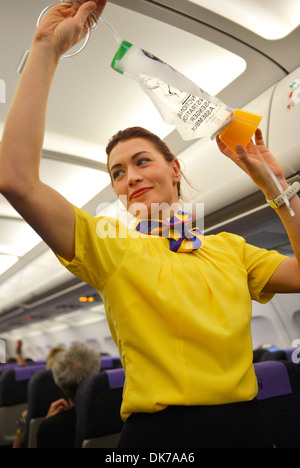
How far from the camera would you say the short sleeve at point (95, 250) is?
Result: 879 mm

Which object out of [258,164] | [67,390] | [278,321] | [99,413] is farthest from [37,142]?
[278,321]

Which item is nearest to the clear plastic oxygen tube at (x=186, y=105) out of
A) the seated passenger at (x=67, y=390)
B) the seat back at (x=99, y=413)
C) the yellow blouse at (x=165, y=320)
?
the yellow blouse at (x=165, y=320)

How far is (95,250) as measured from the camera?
2.91 feet

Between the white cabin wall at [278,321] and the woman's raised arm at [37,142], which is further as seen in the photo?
the white cabin wall at [278,321]

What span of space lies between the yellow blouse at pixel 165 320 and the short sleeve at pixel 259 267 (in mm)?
201

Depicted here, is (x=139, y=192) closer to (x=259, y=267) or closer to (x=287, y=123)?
(x=259, y=267)

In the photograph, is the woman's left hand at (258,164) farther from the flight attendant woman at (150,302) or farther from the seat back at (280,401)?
the seat back at (280,401)

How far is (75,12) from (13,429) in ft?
18.6

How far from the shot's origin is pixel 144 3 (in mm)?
1756

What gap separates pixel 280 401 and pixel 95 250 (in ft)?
4.56

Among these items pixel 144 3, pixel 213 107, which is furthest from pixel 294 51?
pixel 213 107

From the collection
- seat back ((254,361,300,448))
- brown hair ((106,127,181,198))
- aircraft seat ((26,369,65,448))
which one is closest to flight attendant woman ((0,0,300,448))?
brown hair ((106,127,181,198))

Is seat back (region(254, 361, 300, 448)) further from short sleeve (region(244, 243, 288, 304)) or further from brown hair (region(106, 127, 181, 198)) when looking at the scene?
brown hair (region(106, 127, 181, 198))

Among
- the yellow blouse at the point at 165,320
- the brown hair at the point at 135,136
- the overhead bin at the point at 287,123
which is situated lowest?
the yellow blouse at the point at 165,320
